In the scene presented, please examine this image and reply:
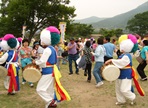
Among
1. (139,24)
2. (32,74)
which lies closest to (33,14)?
(32,74)

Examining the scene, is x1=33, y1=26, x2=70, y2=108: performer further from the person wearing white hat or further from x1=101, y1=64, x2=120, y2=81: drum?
the person wearing white hat

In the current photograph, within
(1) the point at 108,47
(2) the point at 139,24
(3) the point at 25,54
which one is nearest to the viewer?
(3) the point at 25,54

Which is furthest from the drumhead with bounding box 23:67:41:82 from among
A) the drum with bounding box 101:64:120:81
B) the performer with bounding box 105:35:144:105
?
the performer with bounding box 105:35:144:105

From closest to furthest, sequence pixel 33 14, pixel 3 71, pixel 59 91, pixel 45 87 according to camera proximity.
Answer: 1. pixel 45 87
2. pixel 59 91
3. pixel 3 71
4. pixel 33 14

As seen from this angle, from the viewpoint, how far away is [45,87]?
18.7 ft

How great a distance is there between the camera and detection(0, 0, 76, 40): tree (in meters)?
35.4

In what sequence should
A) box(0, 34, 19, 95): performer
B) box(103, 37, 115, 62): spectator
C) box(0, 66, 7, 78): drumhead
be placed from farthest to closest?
box(103, 37, 115, 62): spectator < box(0, 34, 19, 95): performer < box(0, 66, 7, 78): drumhead

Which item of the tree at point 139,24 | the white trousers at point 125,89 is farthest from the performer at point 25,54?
the tree at point 139,24

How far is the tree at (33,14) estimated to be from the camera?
35406 millimetres

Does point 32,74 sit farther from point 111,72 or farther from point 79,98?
point 111,72

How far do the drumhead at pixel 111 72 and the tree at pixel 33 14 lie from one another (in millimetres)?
30025

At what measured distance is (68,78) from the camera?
10.3 metres

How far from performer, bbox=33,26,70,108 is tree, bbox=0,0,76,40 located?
29980 millimetres

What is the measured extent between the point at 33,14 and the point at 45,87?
107 ft
